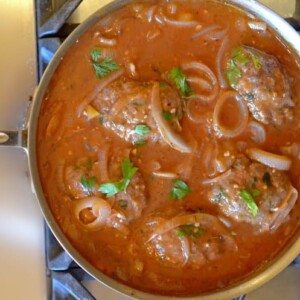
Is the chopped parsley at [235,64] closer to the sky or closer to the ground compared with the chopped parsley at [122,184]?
closer to the sky

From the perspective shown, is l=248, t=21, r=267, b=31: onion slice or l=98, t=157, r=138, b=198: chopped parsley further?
l=248, t=21, r=267, b=31: onion slice

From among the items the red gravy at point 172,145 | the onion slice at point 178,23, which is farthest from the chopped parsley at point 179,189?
the onion slice at point 178,23

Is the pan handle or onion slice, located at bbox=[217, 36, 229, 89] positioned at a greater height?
onion slice, located at bbox=[217, 36, 229, 89]

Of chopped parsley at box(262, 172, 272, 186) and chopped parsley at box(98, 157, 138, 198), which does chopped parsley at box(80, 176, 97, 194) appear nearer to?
chopped parsley at box(98, 157, 138, 198)

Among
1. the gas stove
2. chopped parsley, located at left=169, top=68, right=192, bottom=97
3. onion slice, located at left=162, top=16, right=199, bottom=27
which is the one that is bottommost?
the gas stove

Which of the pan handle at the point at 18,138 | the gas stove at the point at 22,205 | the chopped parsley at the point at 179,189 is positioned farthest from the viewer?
the gas stove at the point at 22,205

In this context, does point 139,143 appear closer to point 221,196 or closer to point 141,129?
point 141,129

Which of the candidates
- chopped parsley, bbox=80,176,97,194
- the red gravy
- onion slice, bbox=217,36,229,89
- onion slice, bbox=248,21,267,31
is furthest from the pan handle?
onion slice, bbox=248,21,267,31

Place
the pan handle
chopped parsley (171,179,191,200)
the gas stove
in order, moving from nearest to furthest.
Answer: the pan handle, chopped parsley (171,179,191,200), the gas stove

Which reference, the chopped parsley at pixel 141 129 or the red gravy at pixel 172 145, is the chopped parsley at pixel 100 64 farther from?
the chopped parsley at pixel 141 129

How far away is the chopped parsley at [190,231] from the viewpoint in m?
2.79

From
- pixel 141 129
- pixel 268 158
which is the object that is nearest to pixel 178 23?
pixel 141 129

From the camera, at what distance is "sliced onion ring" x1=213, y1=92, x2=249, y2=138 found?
282 cm

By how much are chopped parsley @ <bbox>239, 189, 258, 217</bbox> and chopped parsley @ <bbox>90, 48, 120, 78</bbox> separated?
0.84 metres
